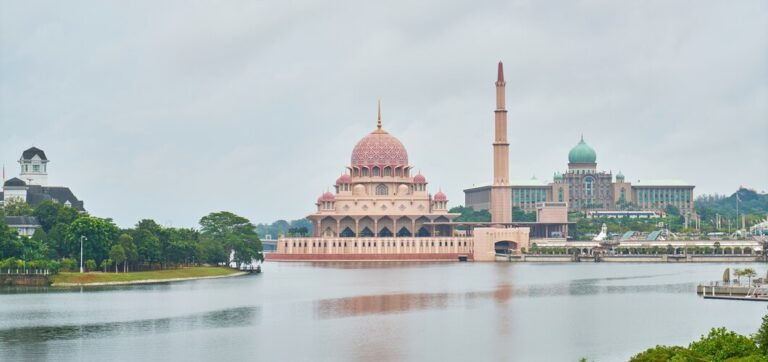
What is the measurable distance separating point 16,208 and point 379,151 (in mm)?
66315

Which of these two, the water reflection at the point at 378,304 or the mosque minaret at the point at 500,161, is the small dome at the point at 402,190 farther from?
the water reflection at the point at 378,304

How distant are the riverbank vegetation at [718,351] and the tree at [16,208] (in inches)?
3766

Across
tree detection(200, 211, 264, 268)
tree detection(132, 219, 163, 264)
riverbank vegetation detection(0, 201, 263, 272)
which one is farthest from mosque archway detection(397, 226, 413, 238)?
tree detection(132, 219, 163, 264)

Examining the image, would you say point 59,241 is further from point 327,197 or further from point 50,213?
point 327,197

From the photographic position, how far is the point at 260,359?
5759 cm

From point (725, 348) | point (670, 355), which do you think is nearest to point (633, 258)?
point (725, 348)

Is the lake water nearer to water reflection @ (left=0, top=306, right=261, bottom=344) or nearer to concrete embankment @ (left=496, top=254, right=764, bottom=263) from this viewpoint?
water reflection @ (left=0, top=306, right=261, bottom=344)

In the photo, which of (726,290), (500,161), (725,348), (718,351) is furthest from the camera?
(500,161)

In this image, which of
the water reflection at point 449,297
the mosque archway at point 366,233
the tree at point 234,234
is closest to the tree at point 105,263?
the water reflection at point 449,297

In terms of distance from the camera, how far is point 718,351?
44531 mm

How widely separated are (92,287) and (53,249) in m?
11.0

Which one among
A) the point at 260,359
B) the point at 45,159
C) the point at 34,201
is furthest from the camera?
the point at 45,159

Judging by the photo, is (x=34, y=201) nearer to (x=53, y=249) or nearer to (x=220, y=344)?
(x=53, y=249)

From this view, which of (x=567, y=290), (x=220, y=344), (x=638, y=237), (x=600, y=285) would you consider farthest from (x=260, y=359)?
(x=638, y=237)
